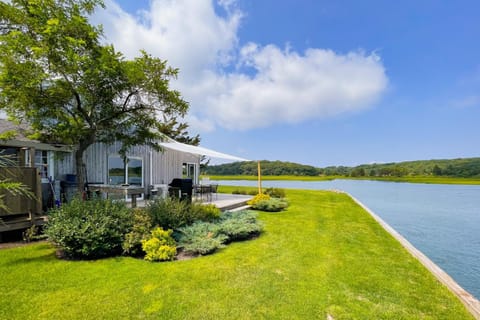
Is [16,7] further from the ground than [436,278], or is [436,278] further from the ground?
[16,7]

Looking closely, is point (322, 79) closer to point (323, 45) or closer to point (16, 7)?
point (323, 45)

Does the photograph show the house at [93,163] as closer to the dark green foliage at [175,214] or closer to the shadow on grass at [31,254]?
the dark green foliage at [175,214]

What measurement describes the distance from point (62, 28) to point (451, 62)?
67.9ft

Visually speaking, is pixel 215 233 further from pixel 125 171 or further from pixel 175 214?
pixel 125 171

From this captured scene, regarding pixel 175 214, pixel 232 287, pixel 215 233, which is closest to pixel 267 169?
pixel 175 214

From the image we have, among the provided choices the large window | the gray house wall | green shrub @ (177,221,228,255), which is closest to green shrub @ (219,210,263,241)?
green shrub @ (177,221,228,255)

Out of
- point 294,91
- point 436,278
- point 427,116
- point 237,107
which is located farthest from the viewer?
point 427,116

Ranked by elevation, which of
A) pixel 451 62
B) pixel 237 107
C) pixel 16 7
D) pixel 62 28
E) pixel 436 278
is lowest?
pixel 436 278

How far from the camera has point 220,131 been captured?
2228 cm

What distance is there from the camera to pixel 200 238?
5.46 m

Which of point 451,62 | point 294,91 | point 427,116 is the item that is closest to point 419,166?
point 427,116

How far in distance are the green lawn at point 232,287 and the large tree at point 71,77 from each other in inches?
120

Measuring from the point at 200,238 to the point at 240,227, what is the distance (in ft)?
4.38

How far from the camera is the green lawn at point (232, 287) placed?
A: 9.93ft
